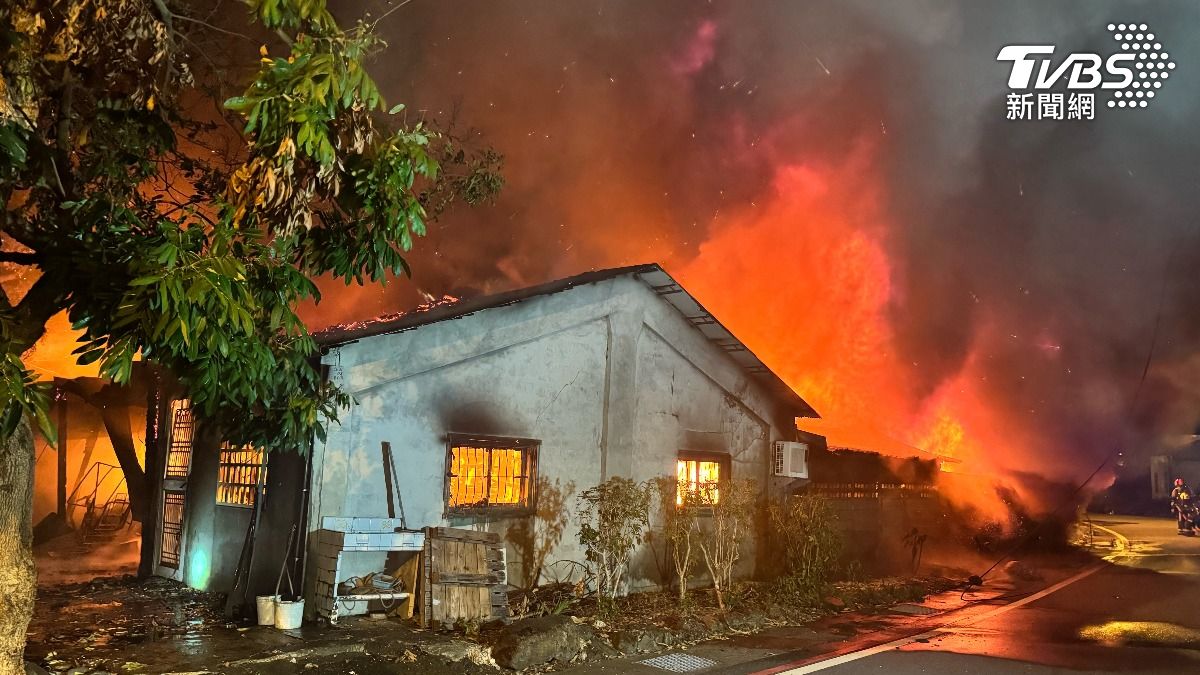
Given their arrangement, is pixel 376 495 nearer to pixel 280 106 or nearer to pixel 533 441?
pixel 533 441

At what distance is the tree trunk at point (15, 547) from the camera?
6.34m

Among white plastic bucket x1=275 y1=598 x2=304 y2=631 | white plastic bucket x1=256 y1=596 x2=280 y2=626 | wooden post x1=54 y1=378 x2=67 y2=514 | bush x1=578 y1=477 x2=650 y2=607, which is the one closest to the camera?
white plastic bucket x1=275 y1=598 x2=304 y2=631

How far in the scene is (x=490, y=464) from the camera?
41.9 feet

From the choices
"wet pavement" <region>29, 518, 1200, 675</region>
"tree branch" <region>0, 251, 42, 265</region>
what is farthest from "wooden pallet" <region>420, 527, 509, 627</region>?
"tree branch" <region>0, 251, 42, 265</region>

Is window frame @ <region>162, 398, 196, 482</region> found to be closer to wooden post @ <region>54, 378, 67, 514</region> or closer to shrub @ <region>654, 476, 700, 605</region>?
wooden post @ <region>54, 378, 67, 514</region>

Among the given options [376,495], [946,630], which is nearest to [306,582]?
[376,495]

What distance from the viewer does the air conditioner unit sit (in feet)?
55.3

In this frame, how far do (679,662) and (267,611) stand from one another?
17.9 ft

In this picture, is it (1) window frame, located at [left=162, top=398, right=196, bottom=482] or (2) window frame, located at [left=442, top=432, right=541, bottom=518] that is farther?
(1) window frame, located at [left=162, top=398, right=196, bottom=482]

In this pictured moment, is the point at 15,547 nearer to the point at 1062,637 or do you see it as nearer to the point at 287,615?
the point at 287,615

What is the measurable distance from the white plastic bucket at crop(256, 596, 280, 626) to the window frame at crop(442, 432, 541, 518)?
2.64 metres

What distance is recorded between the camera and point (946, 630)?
1273 cm

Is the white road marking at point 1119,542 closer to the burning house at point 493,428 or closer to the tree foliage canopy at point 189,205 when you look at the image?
the burning house at point 493,428

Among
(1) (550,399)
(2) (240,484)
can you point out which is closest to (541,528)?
(1) (550,399)
